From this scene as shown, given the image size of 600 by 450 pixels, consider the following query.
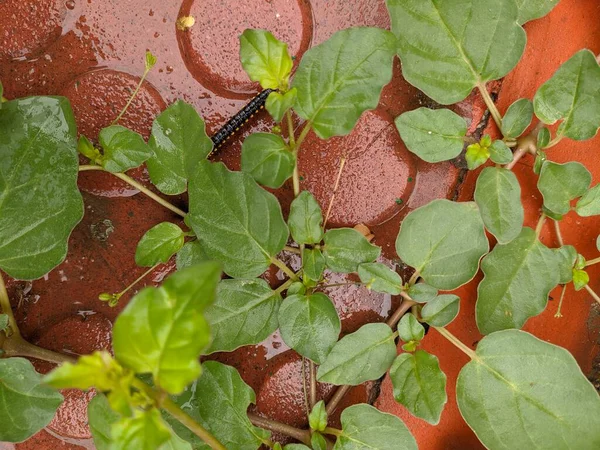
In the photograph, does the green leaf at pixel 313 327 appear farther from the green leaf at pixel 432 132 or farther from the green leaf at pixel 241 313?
the green leaf at pixel 432 132

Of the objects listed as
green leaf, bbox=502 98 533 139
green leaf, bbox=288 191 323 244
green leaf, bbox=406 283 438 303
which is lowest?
green leaf, bbox=406 283 438 303

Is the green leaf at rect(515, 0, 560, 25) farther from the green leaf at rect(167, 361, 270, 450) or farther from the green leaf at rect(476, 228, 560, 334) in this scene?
the green leaf at rect(167, 361, 270, 450)

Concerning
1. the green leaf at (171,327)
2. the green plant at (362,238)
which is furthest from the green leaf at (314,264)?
the green leaf at (171,327)

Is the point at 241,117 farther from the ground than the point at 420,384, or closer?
farther from the ground

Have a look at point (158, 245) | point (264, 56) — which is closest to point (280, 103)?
point (264, 56)

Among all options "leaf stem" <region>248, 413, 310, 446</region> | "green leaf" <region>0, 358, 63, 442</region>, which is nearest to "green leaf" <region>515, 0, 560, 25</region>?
"leaf stem" <region>248, 413, 310, 446</region>

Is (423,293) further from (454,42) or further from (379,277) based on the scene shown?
(454,42)

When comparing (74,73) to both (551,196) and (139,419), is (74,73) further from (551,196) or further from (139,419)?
(551,196)

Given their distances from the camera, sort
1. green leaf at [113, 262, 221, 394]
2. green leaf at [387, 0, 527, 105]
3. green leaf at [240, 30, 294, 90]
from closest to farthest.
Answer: green leaf at [113, 262, 221, 394] → green leaf at [240, 30, 294, 90] → green leaf at [387, 0, 527, 105]
